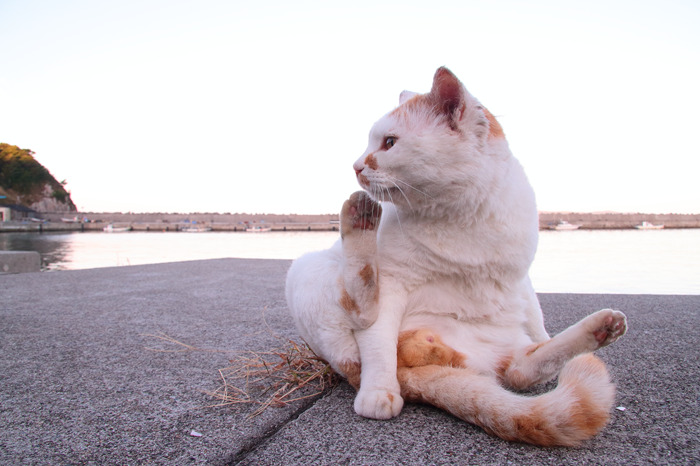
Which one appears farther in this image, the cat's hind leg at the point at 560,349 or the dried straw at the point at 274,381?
the dried straw at the point at 274,381

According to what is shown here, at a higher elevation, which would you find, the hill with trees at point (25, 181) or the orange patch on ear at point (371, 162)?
the hill with trees at point (25, 181)

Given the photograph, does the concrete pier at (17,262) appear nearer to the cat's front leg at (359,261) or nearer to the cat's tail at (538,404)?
the cat's front leg at (359,261)

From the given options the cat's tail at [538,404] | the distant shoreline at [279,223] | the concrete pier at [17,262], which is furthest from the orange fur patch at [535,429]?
the distant shoreline at [279,223]

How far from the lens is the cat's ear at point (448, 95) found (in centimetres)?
135

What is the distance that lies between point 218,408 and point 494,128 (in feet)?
4.59

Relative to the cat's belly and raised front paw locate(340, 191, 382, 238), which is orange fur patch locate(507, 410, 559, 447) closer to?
the cat's belly

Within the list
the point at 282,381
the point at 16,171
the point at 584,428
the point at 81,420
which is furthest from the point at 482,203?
the point at 16,171

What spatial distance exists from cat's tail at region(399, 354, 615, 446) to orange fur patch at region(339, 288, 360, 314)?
33 cm

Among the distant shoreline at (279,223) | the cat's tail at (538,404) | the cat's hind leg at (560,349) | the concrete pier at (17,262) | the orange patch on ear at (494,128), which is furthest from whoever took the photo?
the distant shoreline at (279,223)

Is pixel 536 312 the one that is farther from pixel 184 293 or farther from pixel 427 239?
pixel 184 293

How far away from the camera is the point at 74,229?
135 ft

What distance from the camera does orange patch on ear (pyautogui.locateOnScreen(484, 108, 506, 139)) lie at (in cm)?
142

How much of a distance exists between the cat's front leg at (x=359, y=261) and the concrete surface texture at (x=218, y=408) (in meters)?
0.35

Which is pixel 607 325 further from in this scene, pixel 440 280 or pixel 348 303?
pixel 348 303
